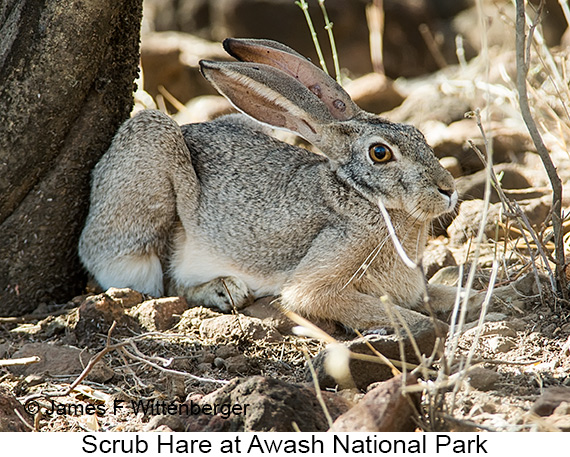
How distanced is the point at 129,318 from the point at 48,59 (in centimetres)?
182

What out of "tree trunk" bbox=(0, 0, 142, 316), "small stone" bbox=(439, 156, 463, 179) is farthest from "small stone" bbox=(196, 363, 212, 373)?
"small stone" bbox=(439, 156, 463, 179)

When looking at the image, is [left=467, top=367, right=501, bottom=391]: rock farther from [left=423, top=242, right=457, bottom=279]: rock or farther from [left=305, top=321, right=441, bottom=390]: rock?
[left=423, top=242, right=457, bottom=279]: rock

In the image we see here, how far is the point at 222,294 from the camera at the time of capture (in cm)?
551

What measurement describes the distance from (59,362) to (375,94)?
18.4ft

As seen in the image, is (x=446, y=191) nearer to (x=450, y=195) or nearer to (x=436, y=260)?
(x=450, y=195)

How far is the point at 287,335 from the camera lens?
5020mm

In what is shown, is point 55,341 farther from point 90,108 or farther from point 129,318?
point 90,108

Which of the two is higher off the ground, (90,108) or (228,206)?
(90,108)

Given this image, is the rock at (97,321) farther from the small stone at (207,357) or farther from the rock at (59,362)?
the small stone at (207,357)

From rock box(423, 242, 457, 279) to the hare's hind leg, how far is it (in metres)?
1.85

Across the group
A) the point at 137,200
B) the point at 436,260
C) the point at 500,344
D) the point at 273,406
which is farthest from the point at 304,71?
the point at 273,406

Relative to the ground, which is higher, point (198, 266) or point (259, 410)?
point (259, 410)
